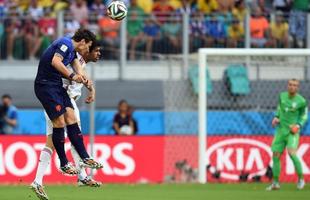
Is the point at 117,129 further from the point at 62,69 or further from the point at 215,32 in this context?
the point at 62,69

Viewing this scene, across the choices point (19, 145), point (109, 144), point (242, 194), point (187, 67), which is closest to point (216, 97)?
point (187, 67)

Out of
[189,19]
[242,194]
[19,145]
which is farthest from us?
[189,19]

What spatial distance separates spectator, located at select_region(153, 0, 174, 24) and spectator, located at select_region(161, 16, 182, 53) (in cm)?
14

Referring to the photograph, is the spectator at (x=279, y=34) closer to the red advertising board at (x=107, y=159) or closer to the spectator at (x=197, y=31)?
the spectator at (x=197, y=31)

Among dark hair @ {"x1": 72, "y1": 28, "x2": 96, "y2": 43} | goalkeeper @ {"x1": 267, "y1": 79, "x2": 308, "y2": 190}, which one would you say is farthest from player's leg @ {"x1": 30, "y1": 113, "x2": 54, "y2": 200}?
goalkeeper @ {"x1": 267, "y1": 79, "x2": 308, "y2": 190}

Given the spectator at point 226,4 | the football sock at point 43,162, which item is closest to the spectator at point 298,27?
the spectator at point 226,4

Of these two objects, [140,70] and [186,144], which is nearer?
[186,144]

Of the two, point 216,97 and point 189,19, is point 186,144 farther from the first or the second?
point 189,19

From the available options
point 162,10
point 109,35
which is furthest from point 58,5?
point 162,10

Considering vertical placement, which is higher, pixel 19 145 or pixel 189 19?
pixel 189 19

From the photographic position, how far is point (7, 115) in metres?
25.7

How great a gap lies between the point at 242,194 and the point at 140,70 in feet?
29.1

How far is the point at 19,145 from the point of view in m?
24.4

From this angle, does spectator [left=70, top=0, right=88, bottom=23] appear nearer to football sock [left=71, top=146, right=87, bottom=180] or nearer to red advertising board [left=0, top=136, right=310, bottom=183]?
red advertising board [left=0, top=136, right=310, bottom=183]
